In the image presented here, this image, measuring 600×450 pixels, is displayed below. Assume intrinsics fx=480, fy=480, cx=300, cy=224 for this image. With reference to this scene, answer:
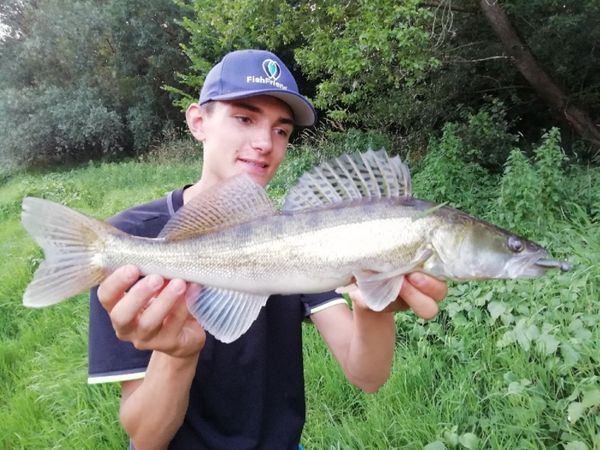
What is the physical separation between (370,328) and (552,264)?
2.28 ft

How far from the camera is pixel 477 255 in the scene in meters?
1.68

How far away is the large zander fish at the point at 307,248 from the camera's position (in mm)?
1664

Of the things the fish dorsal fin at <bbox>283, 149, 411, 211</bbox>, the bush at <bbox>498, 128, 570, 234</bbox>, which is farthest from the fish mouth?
the bush at <bbox>498, 128, 570, 234</bbox>

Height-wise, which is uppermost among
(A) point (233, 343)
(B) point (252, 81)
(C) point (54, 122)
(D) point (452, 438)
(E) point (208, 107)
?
(B) point (252, 81)

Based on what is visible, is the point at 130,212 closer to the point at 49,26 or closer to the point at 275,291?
the point at 275,291

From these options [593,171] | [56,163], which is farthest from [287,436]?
[56,163]

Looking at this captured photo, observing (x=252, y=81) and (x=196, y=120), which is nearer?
(x=252, y=81)

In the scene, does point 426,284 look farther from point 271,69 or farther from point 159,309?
point 271,69

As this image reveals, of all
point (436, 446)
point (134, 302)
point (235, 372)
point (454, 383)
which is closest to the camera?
point (134, 302)

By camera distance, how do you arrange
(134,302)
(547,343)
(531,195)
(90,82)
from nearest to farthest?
(134,302)
(547,343)
(531,195)
(90,82)

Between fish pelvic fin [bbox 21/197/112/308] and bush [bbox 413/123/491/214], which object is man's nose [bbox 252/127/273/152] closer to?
fish pelvic fin [bbox 21/197/112/308]

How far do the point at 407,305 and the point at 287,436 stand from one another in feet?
2.96

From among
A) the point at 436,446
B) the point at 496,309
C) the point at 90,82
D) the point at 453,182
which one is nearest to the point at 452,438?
the point at 436,446

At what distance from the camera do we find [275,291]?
1.75 meters
